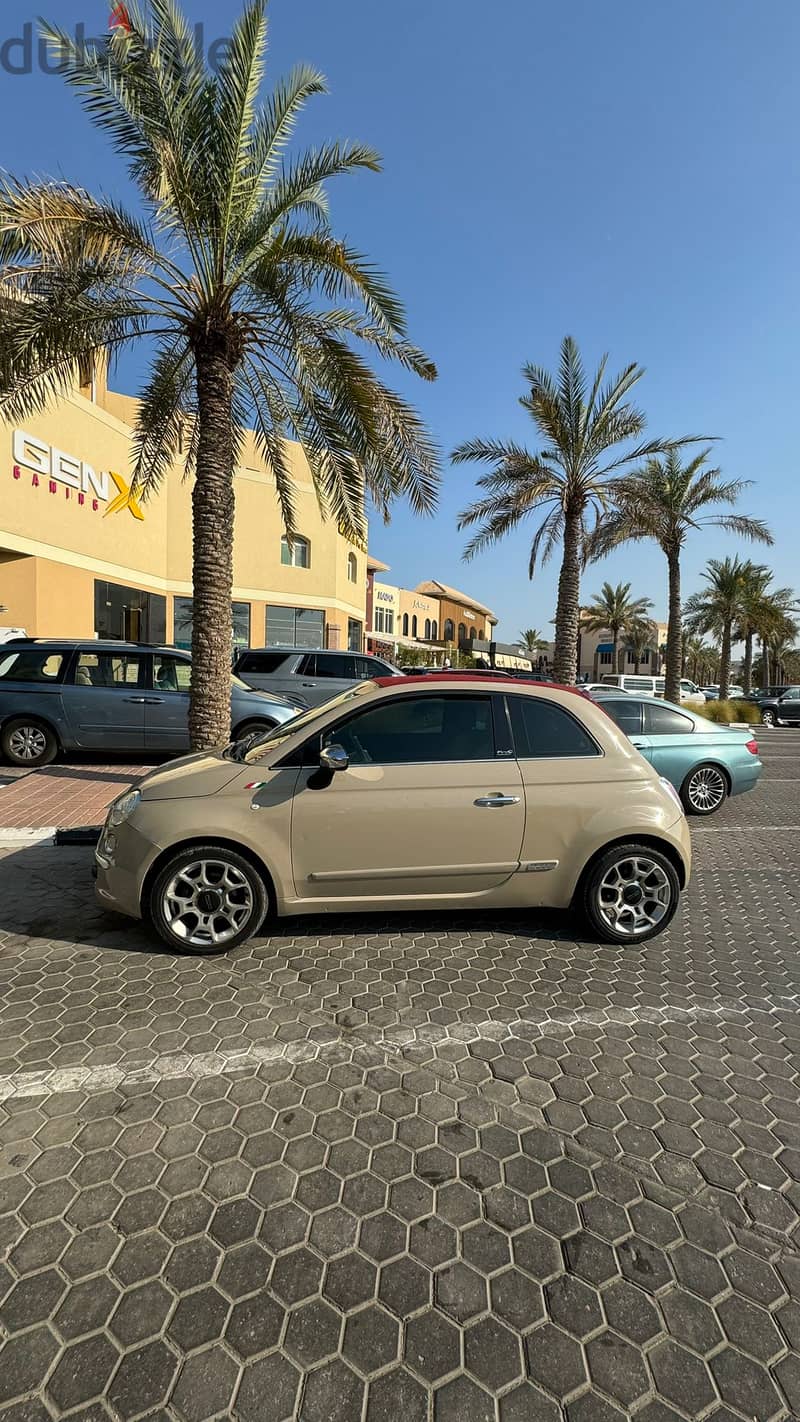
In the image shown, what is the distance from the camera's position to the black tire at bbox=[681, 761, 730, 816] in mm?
8414

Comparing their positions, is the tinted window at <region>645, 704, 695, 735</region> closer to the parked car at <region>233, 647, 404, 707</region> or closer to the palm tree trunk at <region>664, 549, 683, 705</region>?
the parked car at <region>233, 647, 404, 707</region>

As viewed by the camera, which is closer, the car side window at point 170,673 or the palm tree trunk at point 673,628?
the car side window at point 170,673

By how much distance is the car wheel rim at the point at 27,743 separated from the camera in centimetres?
945

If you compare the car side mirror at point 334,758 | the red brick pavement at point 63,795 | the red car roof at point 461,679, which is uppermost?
the red car roof at point 461,679

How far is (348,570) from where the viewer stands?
34.5m

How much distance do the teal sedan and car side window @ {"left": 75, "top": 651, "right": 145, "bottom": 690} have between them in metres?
6.59

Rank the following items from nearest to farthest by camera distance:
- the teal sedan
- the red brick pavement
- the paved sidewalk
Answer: the paved sidewalk, the red brick pavement, the teal sedan

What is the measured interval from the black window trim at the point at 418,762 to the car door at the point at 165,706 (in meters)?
6.11

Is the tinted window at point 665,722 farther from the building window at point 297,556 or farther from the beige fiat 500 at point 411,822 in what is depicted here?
the building window at point 297,556

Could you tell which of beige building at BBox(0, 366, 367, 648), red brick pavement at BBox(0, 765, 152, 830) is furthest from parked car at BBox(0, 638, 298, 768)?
beige building at BBox(0, 366, 367, 648)

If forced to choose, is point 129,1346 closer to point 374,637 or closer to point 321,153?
point 321,153

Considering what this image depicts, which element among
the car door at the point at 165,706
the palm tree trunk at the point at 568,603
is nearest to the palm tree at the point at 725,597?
the palm tree trunk at the point at 568,603

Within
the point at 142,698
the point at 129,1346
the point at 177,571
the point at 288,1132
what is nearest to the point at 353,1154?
the point at 288,1132

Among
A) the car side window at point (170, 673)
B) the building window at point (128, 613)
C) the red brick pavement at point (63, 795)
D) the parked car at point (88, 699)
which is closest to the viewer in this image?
the red brick pavement at point (63, 795)
